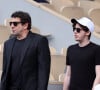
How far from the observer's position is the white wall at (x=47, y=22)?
6883 millimetres

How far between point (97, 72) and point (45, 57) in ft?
1.39

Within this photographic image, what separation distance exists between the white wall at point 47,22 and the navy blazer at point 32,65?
304 centimetres

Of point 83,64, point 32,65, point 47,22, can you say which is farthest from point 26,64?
point 47,22

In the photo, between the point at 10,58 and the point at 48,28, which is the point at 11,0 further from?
the point at 10,58

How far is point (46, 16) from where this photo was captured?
7129 mm

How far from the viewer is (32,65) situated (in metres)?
3.73

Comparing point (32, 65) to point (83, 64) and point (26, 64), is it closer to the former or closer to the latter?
point (26, 64)

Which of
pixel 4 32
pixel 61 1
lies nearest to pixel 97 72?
pixel 4 32

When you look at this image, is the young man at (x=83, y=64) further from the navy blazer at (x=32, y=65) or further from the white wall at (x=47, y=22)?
the white wall at (x=47, y=22)

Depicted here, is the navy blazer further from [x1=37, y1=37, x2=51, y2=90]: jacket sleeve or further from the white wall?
the white wall

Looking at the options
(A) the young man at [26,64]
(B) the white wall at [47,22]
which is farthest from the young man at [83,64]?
(B) the white wall at [47,22]

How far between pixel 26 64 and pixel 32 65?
0.16 ft

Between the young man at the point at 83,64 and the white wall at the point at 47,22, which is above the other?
the white wall at the point at 47,22

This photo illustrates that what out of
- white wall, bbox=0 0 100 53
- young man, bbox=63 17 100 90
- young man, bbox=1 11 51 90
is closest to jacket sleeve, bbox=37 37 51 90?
young man, bbox=1 11 51 90
